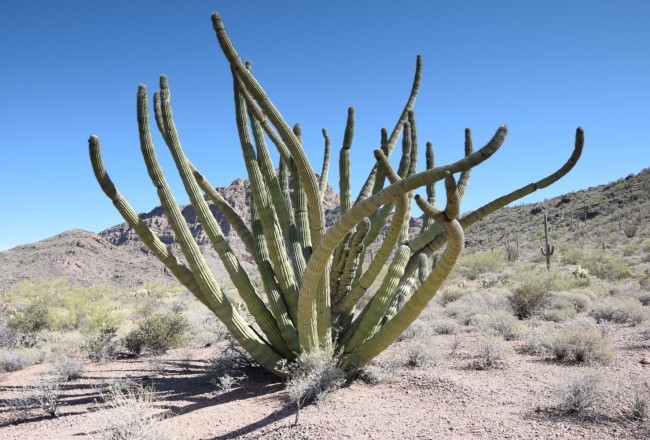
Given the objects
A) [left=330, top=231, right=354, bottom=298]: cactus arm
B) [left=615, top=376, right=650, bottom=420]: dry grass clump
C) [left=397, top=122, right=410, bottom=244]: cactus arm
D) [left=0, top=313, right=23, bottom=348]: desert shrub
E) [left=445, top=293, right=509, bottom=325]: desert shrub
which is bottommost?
[left=615, top=376, right=650, bottom=420]: dry grass clump

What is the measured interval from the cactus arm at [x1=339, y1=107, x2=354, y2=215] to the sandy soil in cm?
275

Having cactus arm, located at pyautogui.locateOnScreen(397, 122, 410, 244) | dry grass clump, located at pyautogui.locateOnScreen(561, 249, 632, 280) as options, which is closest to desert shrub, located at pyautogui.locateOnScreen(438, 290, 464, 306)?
dry grass clump, located at pyautogui.locateOnScreen(561, 249, 632, 280)

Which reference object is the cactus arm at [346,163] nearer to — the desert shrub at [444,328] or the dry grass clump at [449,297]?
the desert shrub at [444,328]

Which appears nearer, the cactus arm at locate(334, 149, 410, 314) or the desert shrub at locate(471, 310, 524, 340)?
the cactus arm at locate(334, 149, 410, 314)

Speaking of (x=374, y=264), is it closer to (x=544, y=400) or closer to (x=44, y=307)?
(x=544, y=400)

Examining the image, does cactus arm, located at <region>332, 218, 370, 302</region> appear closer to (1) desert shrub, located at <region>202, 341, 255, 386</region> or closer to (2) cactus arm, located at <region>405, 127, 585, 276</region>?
(2) cactus arm, located at <region>405, 127, 585, 276</region>

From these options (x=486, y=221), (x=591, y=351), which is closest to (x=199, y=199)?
(x=591, y=351)

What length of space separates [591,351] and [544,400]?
257 cm

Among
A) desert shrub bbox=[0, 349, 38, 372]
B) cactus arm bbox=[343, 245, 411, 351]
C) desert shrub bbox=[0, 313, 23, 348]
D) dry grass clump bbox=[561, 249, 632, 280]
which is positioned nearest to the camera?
cactus arm bbox=[343, 245, 411, 351]

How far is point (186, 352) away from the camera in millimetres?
10000

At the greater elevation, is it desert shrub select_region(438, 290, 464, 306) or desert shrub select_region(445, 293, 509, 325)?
desert shrub select_region(438, 290, 464, 306)

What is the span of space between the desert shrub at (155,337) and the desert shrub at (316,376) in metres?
5.04

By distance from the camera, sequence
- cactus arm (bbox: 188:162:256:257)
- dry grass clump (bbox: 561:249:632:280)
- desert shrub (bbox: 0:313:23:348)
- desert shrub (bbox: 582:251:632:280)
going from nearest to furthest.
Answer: cactus arm (bbox: 188:162:256:257), desert shrub (bbox: 0:313:23:348), desert shrub (bbox: 582:251:632:280), dry grass clump (bbox: 561:249:632:280)

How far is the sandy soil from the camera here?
4.68m
